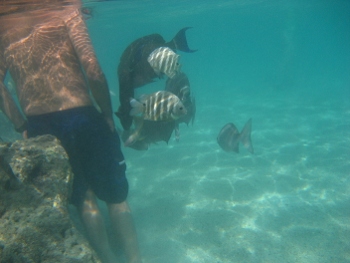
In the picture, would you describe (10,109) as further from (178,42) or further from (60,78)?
(178,42)

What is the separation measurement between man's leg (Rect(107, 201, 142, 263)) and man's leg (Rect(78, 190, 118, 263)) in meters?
0.33

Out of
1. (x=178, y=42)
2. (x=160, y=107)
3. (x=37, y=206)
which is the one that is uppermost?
(x=178, y=42)

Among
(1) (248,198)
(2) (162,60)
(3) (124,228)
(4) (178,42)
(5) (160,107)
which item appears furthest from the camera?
(1) (248,198)

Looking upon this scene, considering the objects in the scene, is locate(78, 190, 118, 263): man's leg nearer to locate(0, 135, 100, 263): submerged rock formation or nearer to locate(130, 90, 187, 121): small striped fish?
locate(0, 135, 100, 263): submerged rock formation

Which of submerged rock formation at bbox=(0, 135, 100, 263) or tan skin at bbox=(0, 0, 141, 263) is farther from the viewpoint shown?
tan skin at bbox=(0, 0, 141, 263)

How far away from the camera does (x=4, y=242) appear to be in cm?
264

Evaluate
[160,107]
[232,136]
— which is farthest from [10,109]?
[232,136]

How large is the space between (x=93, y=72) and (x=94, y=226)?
2722mm

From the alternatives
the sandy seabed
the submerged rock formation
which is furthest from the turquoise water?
the submerged rock formation

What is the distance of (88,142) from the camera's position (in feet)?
13.1

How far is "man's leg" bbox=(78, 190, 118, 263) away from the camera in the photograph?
14.7ft

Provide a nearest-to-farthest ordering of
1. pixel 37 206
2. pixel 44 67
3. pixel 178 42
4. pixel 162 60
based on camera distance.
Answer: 1. pixel 37 206
2. pixel 162 60
3. pixel 44 67
4. pixel 178 42

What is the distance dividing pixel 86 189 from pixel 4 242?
6.24 feet

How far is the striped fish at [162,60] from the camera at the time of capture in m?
4.14
